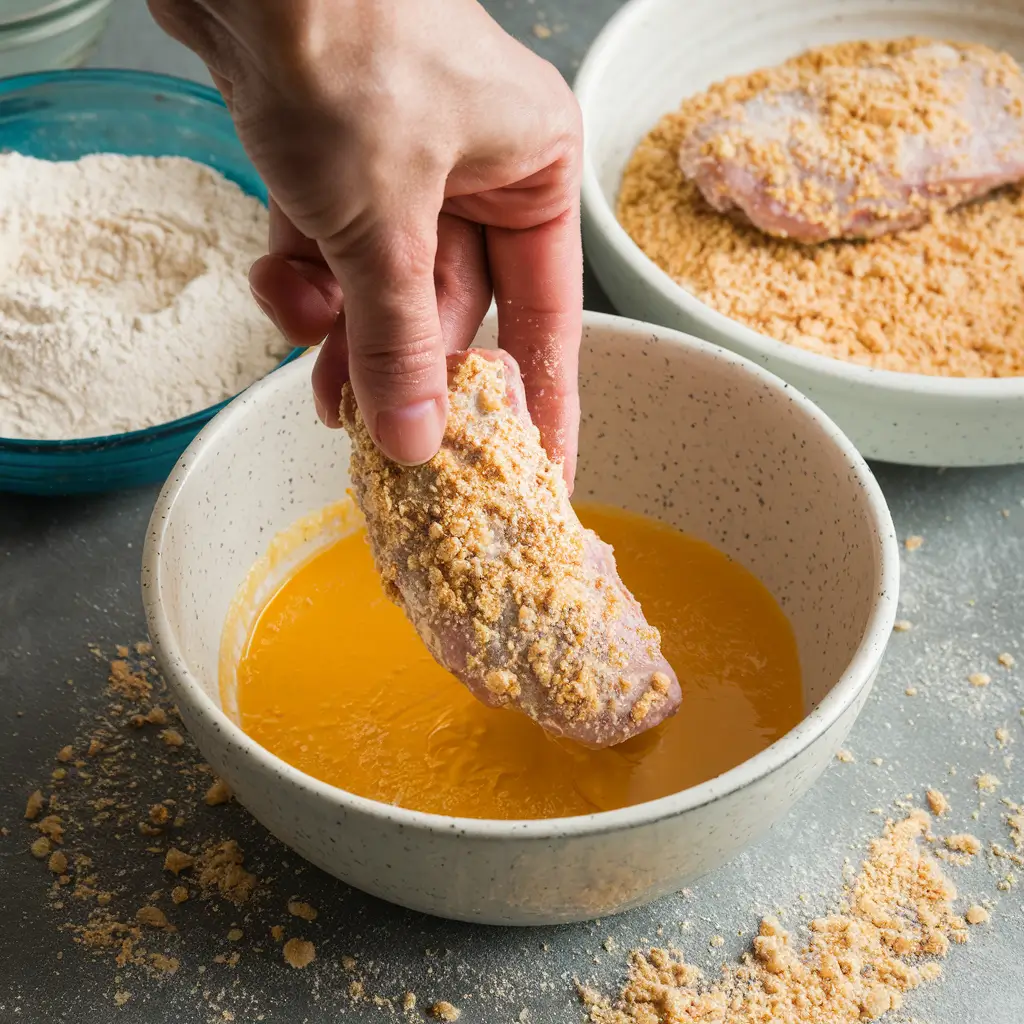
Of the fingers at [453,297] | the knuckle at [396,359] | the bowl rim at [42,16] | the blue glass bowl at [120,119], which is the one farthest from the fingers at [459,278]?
the bowl rim at [42,16]

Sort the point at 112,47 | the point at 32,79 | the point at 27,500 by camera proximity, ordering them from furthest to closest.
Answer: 1. the point at 112,47
2. the point at 32,79
3. the point at 27,500

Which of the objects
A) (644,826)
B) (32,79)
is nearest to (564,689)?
(644,826)

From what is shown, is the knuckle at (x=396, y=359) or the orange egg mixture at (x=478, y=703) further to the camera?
the orange egg mixture at (x=478, y=703)

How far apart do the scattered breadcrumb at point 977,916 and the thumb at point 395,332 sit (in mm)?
636

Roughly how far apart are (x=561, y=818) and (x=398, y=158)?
456 mm

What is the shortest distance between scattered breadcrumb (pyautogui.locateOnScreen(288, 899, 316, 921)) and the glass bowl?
126 centimetres

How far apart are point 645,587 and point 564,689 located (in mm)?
299

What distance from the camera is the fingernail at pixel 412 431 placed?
0.95 meters

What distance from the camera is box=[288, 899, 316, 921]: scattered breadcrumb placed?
115 centimetres

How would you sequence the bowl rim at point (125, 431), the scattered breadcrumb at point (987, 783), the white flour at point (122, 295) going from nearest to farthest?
1. the scattered breadcrumb at point (987, 783)
2. the bowl rim at point (125, 431)
3. the white flour at point (122, 295)

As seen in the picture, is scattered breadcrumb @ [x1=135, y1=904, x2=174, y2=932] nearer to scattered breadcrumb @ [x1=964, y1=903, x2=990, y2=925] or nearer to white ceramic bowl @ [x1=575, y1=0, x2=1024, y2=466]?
scattered breadcrumb @ [x1=964, y1=903, x2=990, y2=925]

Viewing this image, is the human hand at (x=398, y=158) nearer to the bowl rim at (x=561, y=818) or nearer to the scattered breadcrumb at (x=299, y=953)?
the bowl rim at (x=561, y=818)

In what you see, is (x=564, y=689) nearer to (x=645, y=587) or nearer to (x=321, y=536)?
(x=645, y=587)

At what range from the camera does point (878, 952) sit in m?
1.13
